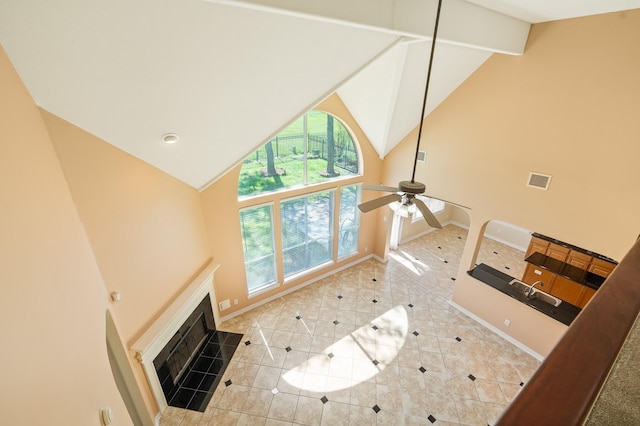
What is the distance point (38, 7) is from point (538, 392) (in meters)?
2.80

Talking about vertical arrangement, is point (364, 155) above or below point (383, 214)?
above

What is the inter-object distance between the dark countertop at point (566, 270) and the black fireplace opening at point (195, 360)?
7338 millimetres

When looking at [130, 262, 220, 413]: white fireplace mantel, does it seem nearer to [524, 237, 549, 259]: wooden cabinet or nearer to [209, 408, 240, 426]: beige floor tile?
[209, 408, 240, 426]: beige floor tile

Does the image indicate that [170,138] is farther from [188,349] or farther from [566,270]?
[566,270]

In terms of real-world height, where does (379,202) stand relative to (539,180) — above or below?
above

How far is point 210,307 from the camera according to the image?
563 cm

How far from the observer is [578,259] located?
21.7ft

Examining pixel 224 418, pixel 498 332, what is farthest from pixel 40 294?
pixel 498 332

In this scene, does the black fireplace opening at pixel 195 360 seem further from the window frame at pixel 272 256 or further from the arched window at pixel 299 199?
the arched window at pixel 299 199

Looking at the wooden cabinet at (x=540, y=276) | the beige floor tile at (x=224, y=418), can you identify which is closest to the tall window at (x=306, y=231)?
the beige floor tile at (x=224, y=418)

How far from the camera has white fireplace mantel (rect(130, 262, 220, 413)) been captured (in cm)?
373

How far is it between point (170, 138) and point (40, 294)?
6.98 ft

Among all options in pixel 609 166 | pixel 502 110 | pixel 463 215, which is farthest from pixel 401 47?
pixel 463 215

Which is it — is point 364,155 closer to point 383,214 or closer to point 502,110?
point 383,214
